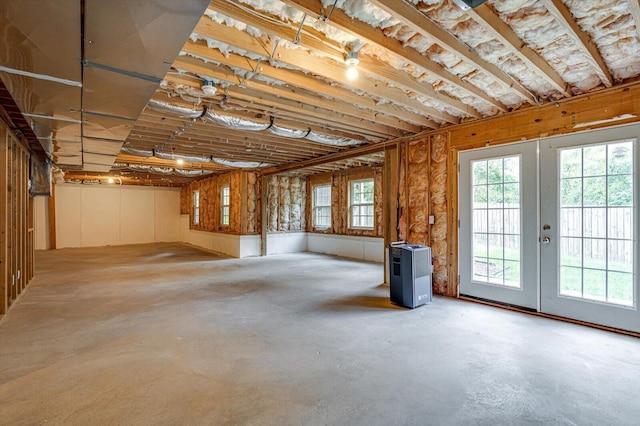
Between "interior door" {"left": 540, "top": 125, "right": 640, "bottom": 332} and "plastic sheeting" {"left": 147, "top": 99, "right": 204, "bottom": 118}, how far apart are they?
4.01m

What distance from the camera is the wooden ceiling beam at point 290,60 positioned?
2176 millimetres

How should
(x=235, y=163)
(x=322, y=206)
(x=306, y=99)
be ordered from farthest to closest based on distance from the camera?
(x=322, y=206) → (x=235, y=163) → (x=306, y=99)

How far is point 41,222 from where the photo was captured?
10227 millimetres

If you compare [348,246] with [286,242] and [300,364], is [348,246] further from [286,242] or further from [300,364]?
[300,364]

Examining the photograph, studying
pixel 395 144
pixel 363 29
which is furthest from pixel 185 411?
pixel 395 144

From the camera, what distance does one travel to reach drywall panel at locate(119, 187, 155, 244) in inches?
462

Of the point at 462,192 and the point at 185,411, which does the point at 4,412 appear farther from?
the point at 462,192

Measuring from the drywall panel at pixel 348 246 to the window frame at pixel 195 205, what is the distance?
4.48 meters

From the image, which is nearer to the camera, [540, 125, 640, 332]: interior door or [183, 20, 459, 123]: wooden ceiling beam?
[183, 20, 459, 123]: wooden ceiling beam

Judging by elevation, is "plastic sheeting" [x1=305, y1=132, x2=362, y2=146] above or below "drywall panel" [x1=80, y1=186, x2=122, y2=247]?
above

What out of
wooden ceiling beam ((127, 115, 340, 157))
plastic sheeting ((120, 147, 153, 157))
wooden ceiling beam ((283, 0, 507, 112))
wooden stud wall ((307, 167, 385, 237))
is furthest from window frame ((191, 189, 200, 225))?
wooden ceiling beam ((283, 0, 507, 112))

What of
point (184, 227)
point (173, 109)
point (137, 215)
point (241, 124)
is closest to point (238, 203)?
point (184, 227)

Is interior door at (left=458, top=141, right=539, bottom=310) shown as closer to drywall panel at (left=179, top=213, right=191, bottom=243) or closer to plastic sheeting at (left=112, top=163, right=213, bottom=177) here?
plastic sheeting at (left=112, top=163, right=213, bottom=177)

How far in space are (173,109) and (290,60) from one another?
5.25 feet
